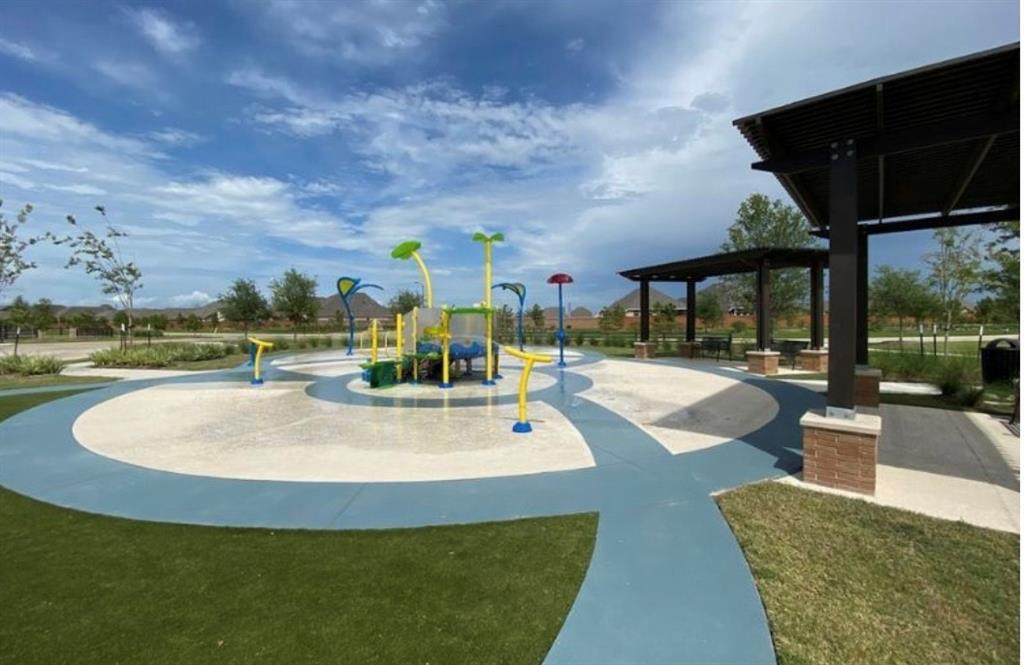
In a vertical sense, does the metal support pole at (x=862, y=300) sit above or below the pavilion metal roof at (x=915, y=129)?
below

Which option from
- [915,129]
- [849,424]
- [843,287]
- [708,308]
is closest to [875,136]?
[915,129]

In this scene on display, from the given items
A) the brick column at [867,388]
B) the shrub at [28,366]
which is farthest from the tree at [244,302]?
the brick column at [867,388]

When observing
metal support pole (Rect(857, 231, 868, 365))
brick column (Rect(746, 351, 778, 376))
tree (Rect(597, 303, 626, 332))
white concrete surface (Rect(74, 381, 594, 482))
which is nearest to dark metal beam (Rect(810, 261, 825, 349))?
brick column (Rect(746, 351, 778, 376))

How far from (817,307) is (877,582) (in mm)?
16372

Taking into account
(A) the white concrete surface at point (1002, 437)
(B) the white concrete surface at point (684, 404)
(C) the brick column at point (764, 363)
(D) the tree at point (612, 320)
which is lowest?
(A) the white concrete surface at point (1002, 437)

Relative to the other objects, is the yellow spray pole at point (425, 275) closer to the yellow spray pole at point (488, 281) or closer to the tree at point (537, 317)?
the yellow spray pole at point (488, 281)

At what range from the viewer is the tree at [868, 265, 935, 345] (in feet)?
79.3

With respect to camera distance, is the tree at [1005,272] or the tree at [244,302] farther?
the tree at [244,302]

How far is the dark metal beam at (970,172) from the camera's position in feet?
19.8

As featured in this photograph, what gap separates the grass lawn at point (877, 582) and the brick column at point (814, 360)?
13937mm

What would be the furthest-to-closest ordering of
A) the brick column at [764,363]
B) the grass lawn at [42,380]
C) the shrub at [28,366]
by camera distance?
the shrub at [28,366], the brick column at [764,363], the grass lawn at [42,380]

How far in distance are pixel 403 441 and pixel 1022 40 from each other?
24.3 feet

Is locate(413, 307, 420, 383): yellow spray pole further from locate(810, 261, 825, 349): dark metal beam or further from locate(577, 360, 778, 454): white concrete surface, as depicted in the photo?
locate(810, 261, 825, 349): dark metal beam

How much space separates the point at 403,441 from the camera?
7.03 meters
